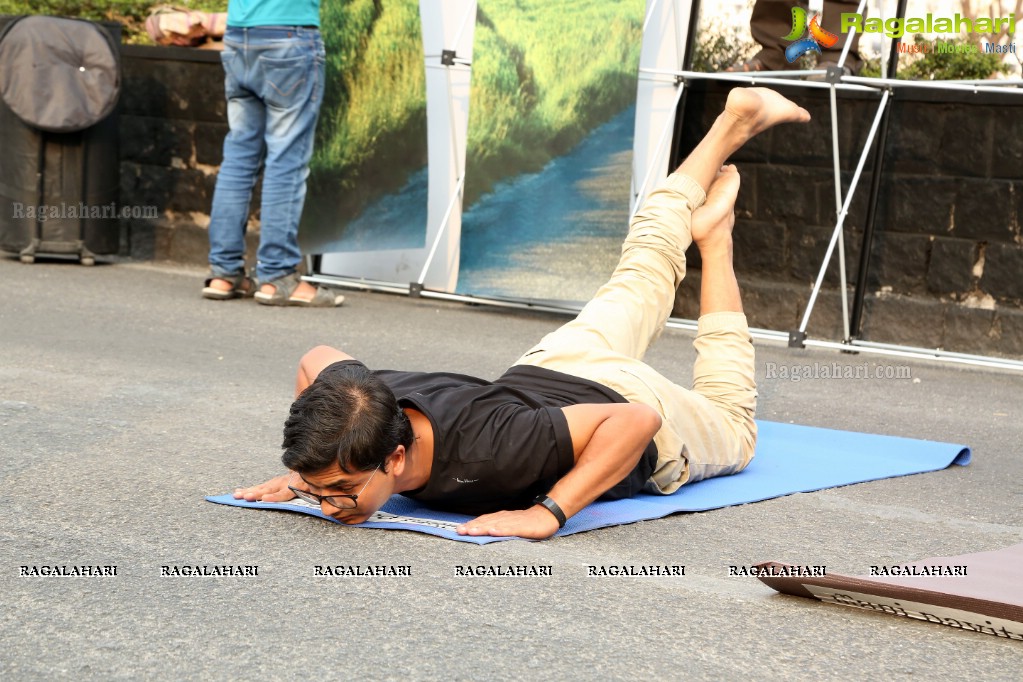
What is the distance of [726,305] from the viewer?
445 cm

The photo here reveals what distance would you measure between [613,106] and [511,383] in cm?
378

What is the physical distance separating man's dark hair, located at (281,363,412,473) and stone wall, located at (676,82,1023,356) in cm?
472

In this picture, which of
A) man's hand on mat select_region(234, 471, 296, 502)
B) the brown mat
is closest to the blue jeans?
man's hand on mat select_region(234, 471, 296, 502)

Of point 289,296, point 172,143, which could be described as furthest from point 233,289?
point 172,143

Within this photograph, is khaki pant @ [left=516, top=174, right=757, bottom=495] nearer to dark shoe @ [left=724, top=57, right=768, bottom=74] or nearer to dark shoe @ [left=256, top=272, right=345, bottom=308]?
dark shoe @ [left=724, top=57, right=768, bottom=74]

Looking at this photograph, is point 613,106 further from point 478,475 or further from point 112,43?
point 478,475

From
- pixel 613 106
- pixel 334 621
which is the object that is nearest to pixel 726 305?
pixel 334 621

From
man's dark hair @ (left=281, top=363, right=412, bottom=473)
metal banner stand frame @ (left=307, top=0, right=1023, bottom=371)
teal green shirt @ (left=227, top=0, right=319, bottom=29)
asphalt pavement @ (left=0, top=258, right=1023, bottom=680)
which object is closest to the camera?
asphalt pavement @ (left=0, top=258, right=1023, bottom=680)

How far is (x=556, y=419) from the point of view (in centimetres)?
338

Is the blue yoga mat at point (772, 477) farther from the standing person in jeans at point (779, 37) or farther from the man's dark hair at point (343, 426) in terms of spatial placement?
the standing person in jeans at point (779, 37)

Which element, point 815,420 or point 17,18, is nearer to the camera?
point 815,420

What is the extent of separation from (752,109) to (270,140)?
3288mm

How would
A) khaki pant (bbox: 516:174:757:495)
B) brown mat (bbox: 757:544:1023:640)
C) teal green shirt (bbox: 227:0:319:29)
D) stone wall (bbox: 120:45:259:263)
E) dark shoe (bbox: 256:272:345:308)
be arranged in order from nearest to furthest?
brown mat (bbox: 757:544:1023:640)
khaki pant (bbox: 516:174:757:495)
teal green shirt (bbox: 227:0:319:29)
dark shoe (bbox: 256:272:345:308)
stone wall (bbox: 120:45:259:263)

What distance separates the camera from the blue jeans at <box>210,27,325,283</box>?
7.25 metres
